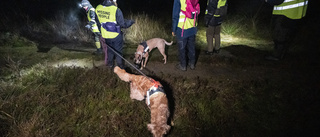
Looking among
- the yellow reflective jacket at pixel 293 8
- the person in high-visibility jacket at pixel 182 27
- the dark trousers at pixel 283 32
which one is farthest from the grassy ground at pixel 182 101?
the yellow reflective jacket at pixel 293 8

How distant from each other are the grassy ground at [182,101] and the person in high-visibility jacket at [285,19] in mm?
576

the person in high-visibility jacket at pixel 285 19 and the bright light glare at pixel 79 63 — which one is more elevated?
the person in high-visibility jacket at pixel 285 19

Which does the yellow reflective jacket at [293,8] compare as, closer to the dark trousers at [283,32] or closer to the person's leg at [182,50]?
the dark trousers at [283,32]

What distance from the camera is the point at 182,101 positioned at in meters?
3.42

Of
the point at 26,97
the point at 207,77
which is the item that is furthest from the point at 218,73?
the point at 26,97

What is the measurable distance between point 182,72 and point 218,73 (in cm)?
101

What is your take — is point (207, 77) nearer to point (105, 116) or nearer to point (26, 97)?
point (105, 116)

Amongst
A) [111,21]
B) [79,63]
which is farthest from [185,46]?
[79,63]

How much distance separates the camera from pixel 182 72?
490 cm

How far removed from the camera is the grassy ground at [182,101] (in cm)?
279

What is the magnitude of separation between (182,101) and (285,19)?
13.1ft

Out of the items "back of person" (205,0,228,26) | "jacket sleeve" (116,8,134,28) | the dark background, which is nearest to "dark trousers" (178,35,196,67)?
"back of person" (205,0,228,26)

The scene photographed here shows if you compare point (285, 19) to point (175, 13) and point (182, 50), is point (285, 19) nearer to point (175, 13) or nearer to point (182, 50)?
point (182, 50)

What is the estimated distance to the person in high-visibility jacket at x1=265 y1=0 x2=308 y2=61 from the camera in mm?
4602
